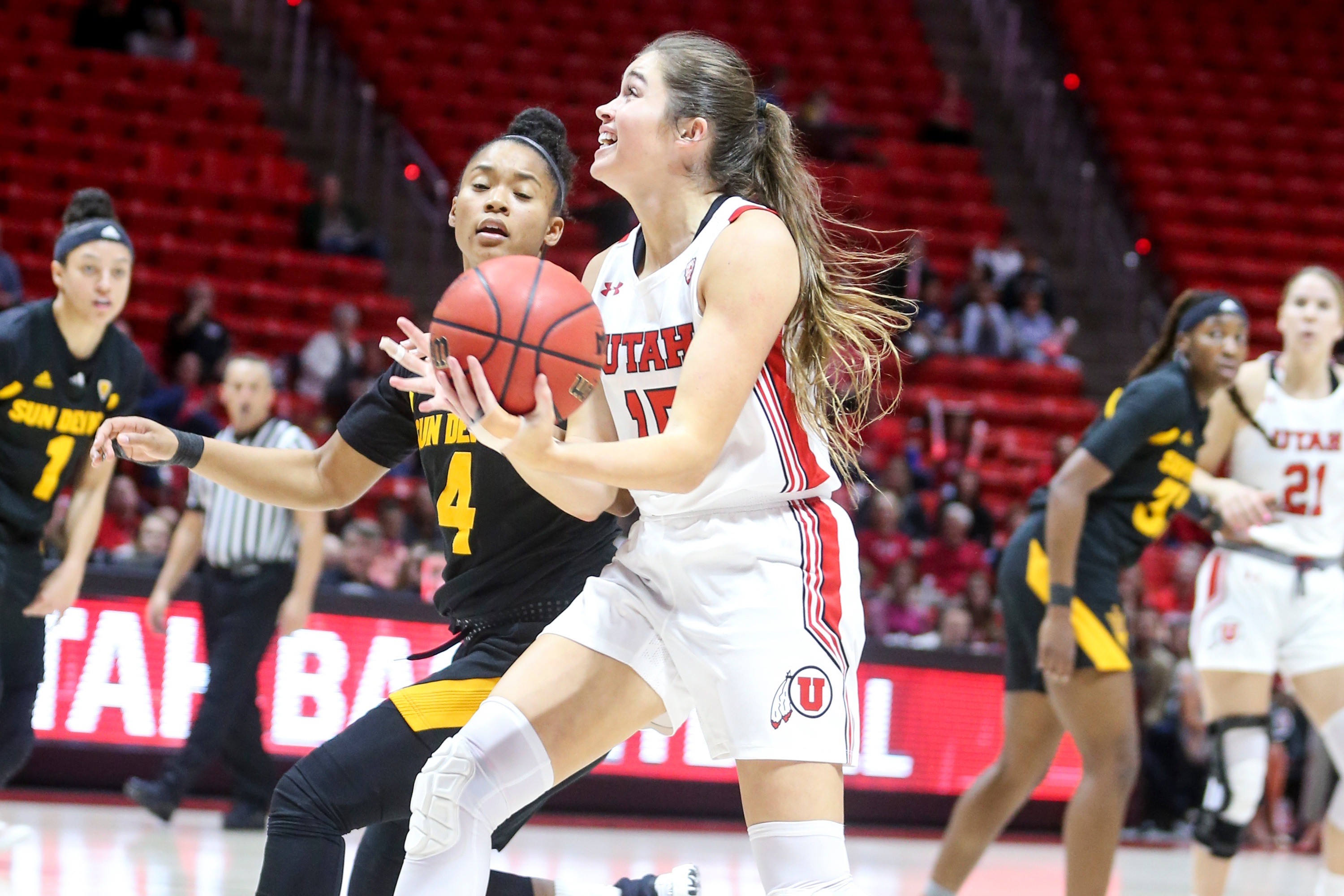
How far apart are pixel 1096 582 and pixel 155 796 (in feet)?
13.3

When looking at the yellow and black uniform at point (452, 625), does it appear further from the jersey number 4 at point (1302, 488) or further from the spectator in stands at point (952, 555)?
the spectator in stands at point (952, 555)

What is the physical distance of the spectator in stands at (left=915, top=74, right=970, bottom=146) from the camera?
1622 centimetres

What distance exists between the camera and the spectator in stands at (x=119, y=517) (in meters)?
8.37

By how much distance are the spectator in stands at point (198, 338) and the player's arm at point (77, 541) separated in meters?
5.02

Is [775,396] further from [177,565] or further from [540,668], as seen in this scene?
[177,565]

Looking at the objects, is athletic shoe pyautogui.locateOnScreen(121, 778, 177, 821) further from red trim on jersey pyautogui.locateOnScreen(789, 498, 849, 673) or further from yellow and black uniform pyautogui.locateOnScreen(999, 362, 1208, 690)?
red trim on jersey pyautogui.locateOnScreen(789, 498, 849, 673)

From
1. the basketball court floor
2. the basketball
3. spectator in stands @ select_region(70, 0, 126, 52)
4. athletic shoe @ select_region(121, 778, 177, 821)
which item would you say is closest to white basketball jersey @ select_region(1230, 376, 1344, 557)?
the basketball court floor

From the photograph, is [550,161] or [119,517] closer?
[550,161]

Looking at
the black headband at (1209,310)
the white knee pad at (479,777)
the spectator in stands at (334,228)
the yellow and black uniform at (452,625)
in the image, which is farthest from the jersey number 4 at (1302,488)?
the spectator in stands at (334,228)

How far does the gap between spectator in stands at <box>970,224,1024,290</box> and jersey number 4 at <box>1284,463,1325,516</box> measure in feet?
28.5

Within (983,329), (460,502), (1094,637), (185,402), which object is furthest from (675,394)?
(983,329)

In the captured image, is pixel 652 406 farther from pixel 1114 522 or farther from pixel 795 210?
pixel 1114 522

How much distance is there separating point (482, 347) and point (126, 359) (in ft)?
11.3

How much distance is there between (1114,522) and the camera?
16.8 feet
